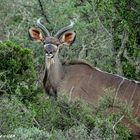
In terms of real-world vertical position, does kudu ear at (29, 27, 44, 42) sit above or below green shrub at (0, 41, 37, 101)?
above

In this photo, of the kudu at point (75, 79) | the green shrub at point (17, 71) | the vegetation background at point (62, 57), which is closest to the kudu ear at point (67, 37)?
the kudu at point (75, 79)

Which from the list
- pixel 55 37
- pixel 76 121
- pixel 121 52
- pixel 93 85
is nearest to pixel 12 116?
pixel 76 121

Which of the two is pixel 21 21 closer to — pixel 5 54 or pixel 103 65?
pixel 103 65

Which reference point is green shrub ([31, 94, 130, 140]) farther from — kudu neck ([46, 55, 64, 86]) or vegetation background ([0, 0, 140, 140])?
kudu neck ([46, 55, 64, 86])

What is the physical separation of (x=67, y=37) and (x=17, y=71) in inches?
73.9

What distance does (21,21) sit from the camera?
12.5 meters

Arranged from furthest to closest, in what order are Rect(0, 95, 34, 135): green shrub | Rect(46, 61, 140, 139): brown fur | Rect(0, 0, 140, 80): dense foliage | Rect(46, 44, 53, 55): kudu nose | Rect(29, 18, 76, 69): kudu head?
Rect(0, 0, 140, 80): dense foliage → Rect(29, 18, 76, 69): kudu head → Rect(46, 44, 53, 55): kudu nose → Rect(46, 61, 140, 139): brown fur → Rect(0, 95, 34, 135): green shrub

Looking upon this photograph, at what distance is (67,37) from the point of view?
10133 millimetres

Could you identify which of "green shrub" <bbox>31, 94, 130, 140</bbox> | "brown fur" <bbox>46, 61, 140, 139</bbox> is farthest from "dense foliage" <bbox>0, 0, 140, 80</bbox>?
"green shrub" <bbox>31, 94, 130, 140</bbox>

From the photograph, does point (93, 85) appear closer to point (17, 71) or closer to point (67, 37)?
point (67, 37)

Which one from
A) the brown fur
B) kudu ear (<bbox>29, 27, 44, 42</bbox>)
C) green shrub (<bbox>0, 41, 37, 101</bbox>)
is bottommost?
the brown fur

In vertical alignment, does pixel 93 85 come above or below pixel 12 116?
below

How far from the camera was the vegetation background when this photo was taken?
7.09 metres

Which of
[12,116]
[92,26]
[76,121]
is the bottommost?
[76,121]
